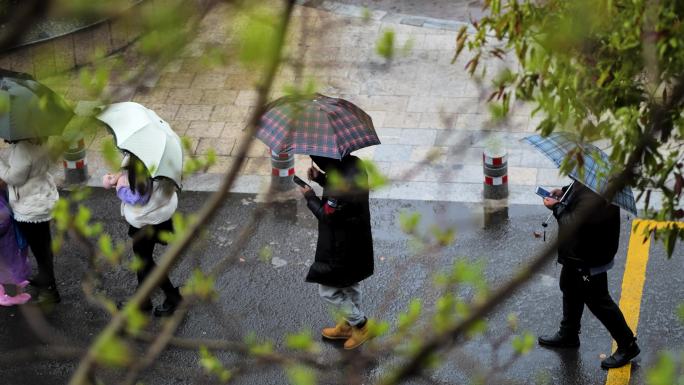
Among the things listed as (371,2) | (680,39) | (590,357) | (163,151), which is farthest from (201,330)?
(371,2)

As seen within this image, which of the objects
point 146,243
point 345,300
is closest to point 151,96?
point 146,243

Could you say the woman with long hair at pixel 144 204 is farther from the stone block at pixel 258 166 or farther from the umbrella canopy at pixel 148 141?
the stone block at pixel 258 166

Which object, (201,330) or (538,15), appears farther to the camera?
(201,330)

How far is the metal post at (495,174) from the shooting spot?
997 centimetres

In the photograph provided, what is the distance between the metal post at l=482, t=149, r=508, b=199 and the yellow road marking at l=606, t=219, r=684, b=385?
1.28 meters

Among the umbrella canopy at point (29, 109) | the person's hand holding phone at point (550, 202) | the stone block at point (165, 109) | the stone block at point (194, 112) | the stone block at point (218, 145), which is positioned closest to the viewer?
the umbrella canopy at point (29, 109)

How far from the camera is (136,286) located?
9.11 metres

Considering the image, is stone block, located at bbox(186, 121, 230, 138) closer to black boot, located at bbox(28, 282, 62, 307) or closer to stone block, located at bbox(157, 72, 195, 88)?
stone block, located at bbox(157, 72, 195, 88)

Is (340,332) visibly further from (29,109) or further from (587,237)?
(29,109)

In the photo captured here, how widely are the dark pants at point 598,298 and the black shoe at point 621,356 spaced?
0.20 feet

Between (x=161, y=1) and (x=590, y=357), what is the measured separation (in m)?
4.74

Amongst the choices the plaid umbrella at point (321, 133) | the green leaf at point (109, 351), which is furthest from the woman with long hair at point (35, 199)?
the green leaf at point (109, 351)

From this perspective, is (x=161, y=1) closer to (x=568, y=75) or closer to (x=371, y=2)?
(x=568, y=75)

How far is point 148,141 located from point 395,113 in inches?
183
